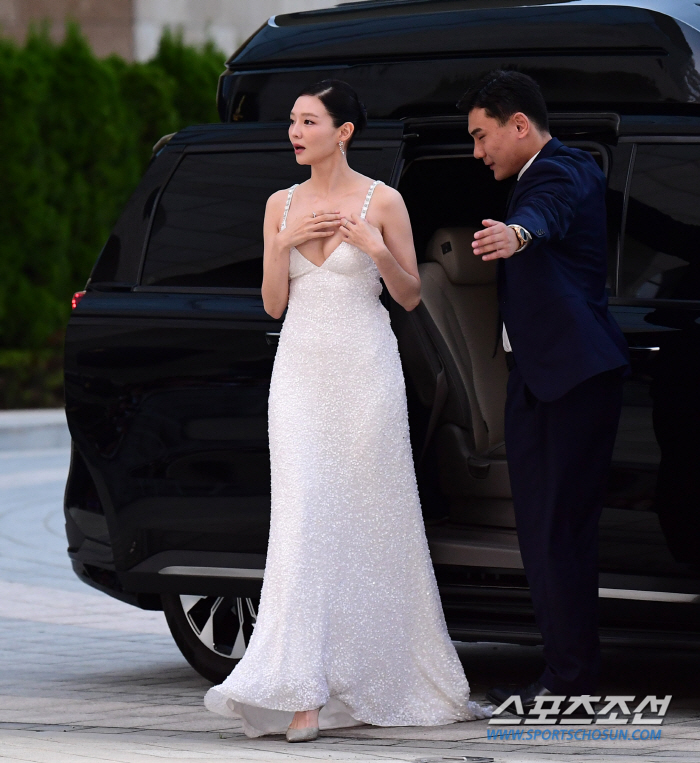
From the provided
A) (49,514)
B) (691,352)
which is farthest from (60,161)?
(691,352)

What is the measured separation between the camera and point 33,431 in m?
18.0

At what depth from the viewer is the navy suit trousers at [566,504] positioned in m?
4.94

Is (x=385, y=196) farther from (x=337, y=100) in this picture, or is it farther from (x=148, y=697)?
(x=148, y=697)

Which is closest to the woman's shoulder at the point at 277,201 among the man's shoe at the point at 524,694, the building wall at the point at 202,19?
the man's shoe at the point at 524,694

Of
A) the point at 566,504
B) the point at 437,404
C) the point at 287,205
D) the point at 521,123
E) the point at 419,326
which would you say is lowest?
the point at 566,504

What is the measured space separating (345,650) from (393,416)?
0.72 metres

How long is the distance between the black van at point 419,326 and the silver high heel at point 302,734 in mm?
624

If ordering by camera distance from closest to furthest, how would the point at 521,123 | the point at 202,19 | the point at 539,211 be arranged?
the point at 539,211
the point at 521,123
the point at 202,19

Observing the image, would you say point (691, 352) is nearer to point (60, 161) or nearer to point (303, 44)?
point (303, 44)

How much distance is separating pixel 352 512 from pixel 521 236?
1.09 metres

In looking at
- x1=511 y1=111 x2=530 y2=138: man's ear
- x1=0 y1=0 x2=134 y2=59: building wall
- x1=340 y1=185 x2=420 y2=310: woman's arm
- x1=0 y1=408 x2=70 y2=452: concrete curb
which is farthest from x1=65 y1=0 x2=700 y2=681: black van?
x1=0 y1=0 x2=134 y2=59: building wall

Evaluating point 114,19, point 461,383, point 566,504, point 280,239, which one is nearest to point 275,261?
point 280,239

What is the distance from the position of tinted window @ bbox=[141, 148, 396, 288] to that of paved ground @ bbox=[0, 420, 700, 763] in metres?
1.46

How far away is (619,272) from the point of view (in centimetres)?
520
